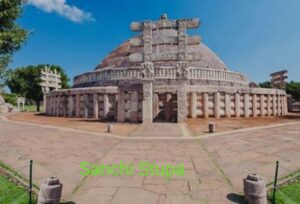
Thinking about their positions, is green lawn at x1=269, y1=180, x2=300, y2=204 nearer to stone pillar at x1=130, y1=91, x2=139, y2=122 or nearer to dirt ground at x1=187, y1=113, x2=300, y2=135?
dirt ground at x1=187, y1=113, x2=300, y2=135

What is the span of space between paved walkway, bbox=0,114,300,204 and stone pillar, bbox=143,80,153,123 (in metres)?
4.18

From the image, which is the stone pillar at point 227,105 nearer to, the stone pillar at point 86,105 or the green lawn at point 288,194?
the stone pillar at point 86,105

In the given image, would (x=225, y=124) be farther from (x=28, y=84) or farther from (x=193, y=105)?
(x=28, y=84)

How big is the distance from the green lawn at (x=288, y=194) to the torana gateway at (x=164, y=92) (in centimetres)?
799

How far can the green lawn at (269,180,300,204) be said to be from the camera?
2.72 meters

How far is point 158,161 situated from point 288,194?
2312 mm

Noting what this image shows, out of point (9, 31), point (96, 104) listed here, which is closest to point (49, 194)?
point (9, 31)

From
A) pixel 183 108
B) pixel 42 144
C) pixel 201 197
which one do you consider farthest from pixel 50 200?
pixel 183 108

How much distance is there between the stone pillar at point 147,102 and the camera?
35.5 feet

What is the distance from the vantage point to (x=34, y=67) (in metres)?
39.1

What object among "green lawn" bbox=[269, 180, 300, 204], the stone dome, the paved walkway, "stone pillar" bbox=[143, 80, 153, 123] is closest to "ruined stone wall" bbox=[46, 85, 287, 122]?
"stone pillar" bbox=[143, 80, 153, 123]

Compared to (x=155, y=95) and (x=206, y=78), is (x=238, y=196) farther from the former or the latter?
(x=206, y=78)

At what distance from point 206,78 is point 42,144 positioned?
13.6m

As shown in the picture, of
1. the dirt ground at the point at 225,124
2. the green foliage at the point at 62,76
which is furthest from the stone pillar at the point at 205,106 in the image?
the green foliage at the point at 62,76
